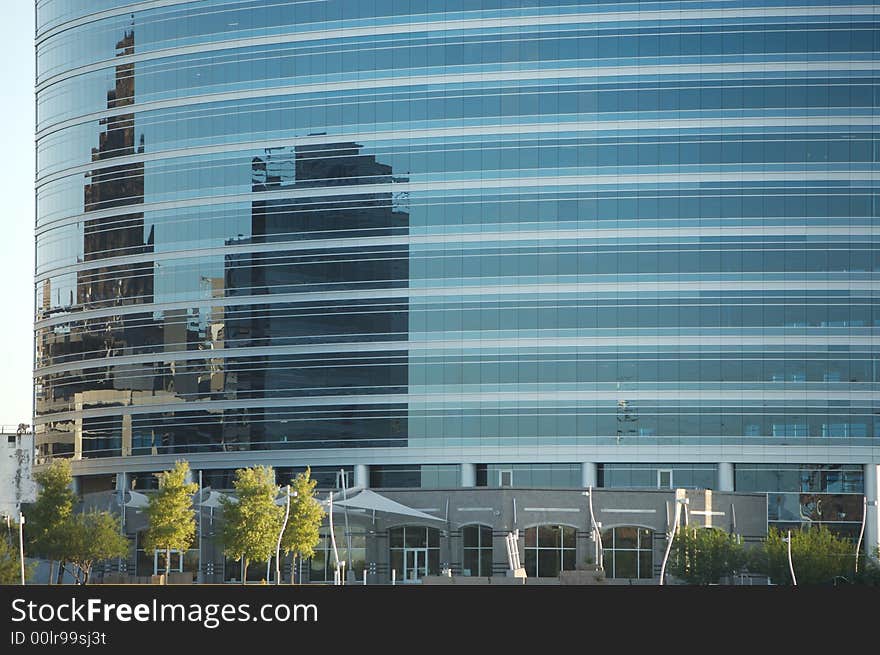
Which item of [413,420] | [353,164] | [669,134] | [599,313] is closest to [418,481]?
[413,420]

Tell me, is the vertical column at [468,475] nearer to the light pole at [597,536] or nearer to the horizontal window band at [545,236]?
the light pole at [597,536]

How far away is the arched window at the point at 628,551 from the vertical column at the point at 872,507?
15.6 m

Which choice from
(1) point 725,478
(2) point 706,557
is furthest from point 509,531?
(1) point 725,478

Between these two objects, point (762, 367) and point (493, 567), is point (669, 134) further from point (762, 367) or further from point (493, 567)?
point (493, 567)

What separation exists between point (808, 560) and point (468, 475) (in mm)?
28973

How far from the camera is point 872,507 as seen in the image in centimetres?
9731

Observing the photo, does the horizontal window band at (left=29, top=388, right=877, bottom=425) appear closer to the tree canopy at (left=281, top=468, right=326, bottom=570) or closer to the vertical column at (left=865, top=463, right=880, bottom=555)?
the vertical column at (left=865, top=463, right=880, bottom=555)

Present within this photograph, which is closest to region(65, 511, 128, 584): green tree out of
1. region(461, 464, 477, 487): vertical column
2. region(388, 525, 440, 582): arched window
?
region(388, 525, 440, 582): arched window

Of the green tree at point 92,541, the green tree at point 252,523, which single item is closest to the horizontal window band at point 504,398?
the green tree at point 92,541

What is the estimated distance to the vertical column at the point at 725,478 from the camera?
99.2 metres

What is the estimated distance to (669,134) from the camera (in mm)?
101062

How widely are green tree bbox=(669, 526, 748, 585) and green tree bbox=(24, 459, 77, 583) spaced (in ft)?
129
